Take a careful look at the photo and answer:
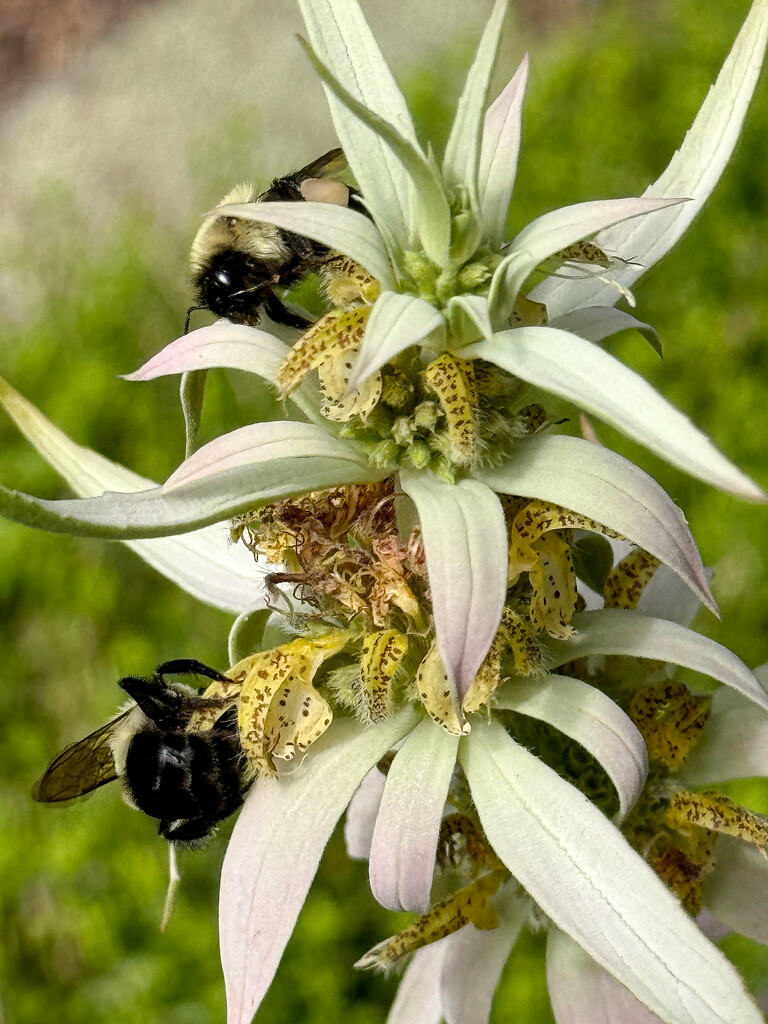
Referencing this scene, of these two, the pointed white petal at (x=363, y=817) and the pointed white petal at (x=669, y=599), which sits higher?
the pointed white petal at (x=669, y=599)

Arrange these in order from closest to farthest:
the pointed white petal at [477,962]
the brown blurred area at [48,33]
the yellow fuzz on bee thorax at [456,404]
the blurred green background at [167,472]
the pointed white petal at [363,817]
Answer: the yellow fuzz on bee thorax at [456,404] < the pointed white petal at [477,962] < the pointed white petal at [363,817] < the blurred green background at [167,472] < the brown blurred area at [48,33]

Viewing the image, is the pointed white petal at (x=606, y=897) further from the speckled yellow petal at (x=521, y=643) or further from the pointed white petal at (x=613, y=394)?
the pointed white petal at (x=613, y=394)

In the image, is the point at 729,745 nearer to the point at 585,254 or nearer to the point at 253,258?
the point at 585,254

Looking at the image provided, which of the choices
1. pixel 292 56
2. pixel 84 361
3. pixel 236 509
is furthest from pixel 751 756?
pixel 292 56

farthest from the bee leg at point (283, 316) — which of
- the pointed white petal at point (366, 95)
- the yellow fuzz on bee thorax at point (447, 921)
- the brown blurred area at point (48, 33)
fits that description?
the brown blurred area at point (48, 33)

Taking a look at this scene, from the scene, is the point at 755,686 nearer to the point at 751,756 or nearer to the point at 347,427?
the point at 751,756

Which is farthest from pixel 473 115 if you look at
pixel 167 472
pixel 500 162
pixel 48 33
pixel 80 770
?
pixel 48 33
